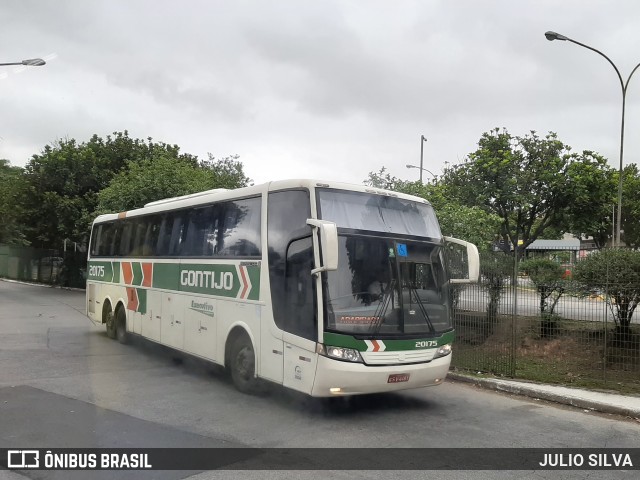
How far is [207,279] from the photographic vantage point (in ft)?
31.6

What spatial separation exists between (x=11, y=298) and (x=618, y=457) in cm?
2587

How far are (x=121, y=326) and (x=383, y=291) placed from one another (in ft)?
27.2

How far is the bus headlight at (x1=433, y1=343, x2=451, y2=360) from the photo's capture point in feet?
25.1

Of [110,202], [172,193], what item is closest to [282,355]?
[172,193]

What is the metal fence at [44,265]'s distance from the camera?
33125 millimetres

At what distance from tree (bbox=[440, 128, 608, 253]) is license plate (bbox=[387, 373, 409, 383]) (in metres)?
20.3

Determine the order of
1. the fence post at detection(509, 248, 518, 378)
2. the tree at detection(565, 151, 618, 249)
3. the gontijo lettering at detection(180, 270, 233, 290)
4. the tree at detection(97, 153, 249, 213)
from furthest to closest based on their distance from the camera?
the tree at detection(565, 151, 618, 249) < the tree at detection(97, 153, 249, 213) < the fence post at detection(509, 248, 518, 378) < the gontijo lettering at detection(180, 270, 233, 290)

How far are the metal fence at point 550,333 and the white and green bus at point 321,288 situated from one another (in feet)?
8.54

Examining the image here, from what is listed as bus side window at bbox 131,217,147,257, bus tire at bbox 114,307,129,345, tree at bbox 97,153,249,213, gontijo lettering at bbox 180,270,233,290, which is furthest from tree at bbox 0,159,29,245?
gontijo lettering at bbox 180,270,233,290

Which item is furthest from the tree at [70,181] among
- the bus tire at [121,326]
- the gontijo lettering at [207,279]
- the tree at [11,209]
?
the gontijo lettering at [207,279]

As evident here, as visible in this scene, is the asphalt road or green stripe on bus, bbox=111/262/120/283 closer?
the asphalt road

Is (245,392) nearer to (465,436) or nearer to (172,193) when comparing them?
(465,436)

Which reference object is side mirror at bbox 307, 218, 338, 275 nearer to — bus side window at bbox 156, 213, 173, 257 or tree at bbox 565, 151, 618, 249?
bus side window at bbox 156, 213, 173, 257

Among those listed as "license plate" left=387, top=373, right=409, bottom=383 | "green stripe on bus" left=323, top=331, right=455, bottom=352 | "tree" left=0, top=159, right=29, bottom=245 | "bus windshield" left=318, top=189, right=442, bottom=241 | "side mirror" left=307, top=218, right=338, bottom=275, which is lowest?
"license plate" left=387, top=373, right=409, bottom=383
